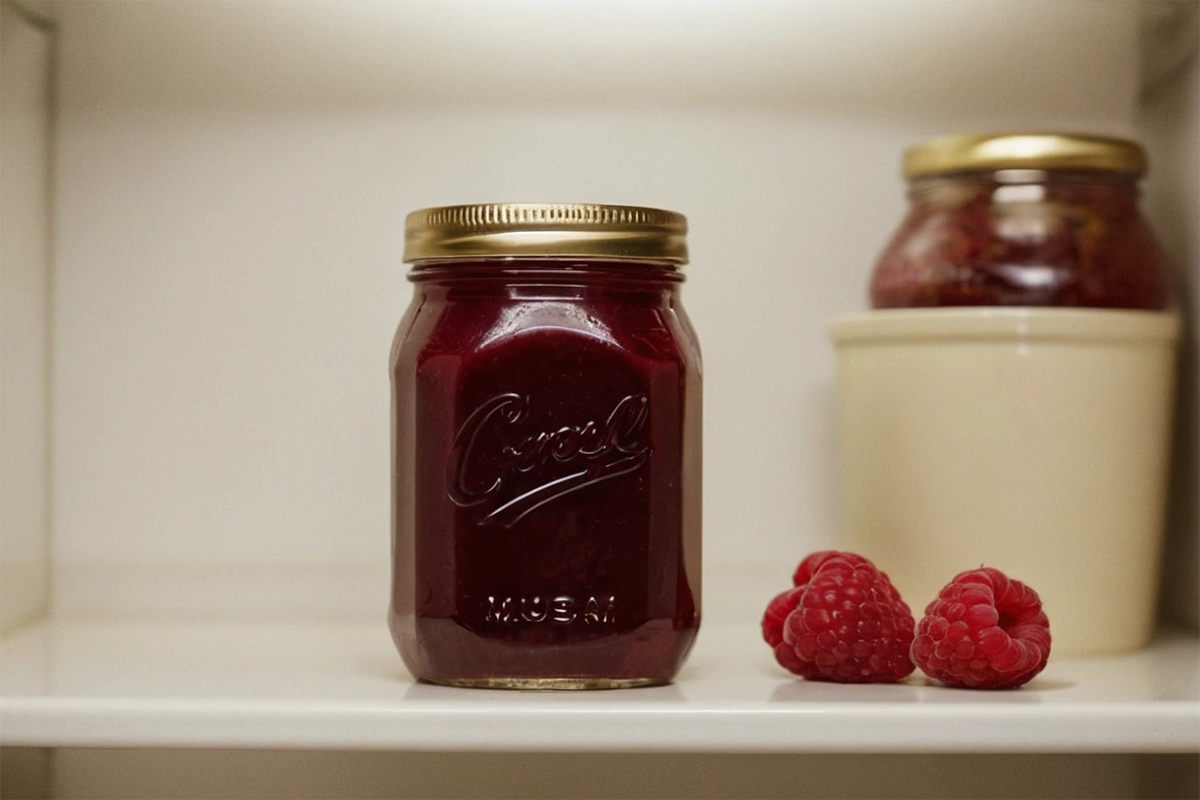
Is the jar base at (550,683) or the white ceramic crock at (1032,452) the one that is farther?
the white ceramic crock at (1032,452)

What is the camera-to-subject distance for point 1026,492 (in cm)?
85

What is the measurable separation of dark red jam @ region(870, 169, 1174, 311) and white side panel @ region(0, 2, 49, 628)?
23.7 inches

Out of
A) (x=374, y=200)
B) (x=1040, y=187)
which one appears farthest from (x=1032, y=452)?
(x=374, y=200)

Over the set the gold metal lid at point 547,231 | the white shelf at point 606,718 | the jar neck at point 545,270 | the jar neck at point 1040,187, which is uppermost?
the jar neck at point 1040,187

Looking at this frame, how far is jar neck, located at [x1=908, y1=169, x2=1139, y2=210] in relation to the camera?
0.88 metres

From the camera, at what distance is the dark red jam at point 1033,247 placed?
0.86 metres

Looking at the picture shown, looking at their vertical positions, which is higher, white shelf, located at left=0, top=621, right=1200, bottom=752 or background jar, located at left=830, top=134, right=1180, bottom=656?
background jar, located at left=830, top=134, right=1180, bottom=656

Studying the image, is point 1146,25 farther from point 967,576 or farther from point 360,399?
point 360,399

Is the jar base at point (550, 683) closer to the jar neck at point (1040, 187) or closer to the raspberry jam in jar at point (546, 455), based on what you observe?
the raspberry jam in jar at point (546, 455)

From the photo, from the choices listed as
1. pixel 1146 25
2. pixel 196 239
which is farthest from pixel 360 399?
pixel 1146 25

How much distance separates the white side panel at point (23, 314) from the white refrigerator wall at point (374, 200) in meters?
0.02

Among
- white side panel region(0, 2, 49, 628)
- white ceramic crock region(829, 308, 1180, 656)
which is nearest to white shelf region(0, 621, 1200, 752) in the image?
white ceramic crock region(829, 308, 1180, 656)

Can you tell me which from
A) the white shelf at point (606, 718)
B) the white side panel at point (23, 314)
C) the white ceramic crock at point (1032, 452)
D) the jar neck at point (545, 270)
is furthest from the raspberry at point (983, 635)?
the white side panel at point (23, 314)

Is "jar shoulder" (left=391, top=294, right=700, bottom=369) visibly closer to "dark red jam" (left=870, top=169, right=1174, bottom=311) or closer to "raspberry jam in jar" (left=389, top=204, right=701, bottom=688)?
"raspberry jam in jar" (left=389, top=204, right=701, bottom=688)
